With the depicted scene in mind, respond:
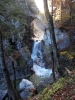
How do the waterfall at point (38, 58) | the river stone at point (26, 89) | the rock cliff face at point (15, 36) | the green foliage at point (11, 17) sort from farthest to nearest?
the waterfall at point (38, 58)
the green foliage at point (11, 17)
the rock cliff face at point (15, 36)
the river stone at point (26, 89)

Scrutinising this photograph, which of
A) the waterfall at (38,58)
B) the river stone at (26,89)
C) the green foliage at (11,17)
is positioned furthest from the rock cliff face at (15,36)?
the river stone at (26,89)

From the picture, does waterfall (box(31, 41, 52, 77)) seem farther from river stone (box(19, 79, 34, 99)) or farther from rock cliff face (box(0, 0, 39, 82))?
river stone (box(19, 79, 34, 99))

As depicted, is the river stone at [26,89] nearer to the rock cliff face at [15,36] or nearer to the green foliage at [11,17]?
the rock cliff face at [15,36]

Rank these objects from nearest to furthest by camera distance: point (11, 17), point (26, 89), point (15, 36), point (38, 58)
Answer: point (26, 89) < point (15, 36) < point (11, 17) < point (38, 58)

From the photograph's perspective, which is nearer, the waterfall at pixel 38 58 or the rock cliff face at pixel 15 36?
the rock cliff face at pixel 15 36

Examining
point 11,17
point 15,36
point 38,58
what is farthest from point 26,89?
point 11,17

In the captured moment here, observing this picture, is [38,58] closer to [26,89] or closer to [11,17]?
[11,17]

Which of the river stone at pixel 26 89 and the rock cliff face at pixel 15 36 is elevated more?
the rock cliff face at pixel 15 36

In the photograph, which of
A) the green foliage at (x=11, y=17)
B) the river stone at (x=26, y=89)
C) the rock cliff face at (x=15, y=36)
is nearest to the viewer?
the river stone at (x=26, y=89)

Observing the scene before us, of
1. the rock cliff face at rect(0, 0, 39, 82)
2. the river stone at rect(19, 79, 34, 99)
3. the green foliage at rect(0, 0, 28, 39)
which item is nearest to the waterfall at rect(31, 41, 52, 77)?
the rock cliff face at rect(0, 0, 39, 82)

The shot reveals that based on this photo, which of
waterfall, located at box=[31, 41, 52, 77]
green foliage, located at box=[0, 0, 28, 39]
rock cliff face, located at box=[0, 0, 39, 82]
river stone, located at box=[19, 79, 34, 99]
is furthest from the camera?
waterfall, located at box=[31, 41, 52, 77]

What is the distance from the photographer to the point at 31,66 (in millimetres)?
26109

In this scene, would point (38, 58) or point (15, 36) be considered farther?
point (38, 58)

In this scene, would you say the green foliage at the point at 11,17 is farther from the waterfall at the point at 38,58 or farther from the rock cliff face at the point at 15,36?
the waterfall at the point at 38,58
